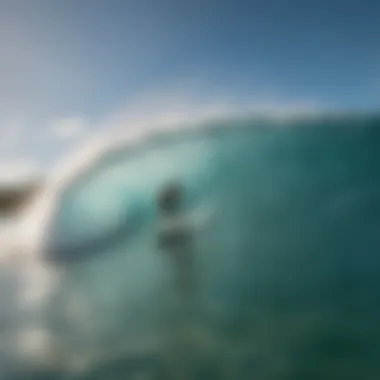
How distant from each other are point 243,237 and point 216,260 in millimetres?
79

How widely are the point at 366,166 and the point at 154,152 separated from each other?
48 cm

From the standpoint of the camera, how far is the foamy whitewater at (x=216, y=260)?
4.47 ft

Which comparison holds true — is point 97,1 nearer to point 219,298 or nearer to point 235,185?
point 235,185

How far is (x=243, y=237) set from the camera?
55.8 inches

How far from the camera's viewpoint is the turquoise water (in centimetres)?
137

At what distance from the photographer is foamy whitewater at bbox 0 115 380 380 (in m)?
1.36

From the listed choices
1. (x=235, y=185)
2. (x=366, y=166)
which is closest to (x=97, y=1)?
(x=235, y=185)

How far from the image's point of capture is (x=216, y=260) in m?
1.41

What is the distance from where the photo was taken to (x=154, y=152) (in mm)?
1427

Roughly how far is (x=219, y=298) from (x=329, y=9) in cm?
70

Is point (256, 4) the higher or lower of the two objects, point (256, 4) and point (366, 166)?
the higher

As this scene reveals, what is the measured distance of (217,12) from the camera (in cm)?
145

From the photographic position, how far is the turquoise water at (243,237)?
4.50 ft

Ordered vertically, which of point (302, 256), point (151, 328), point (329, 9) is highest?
point (329, 9)
